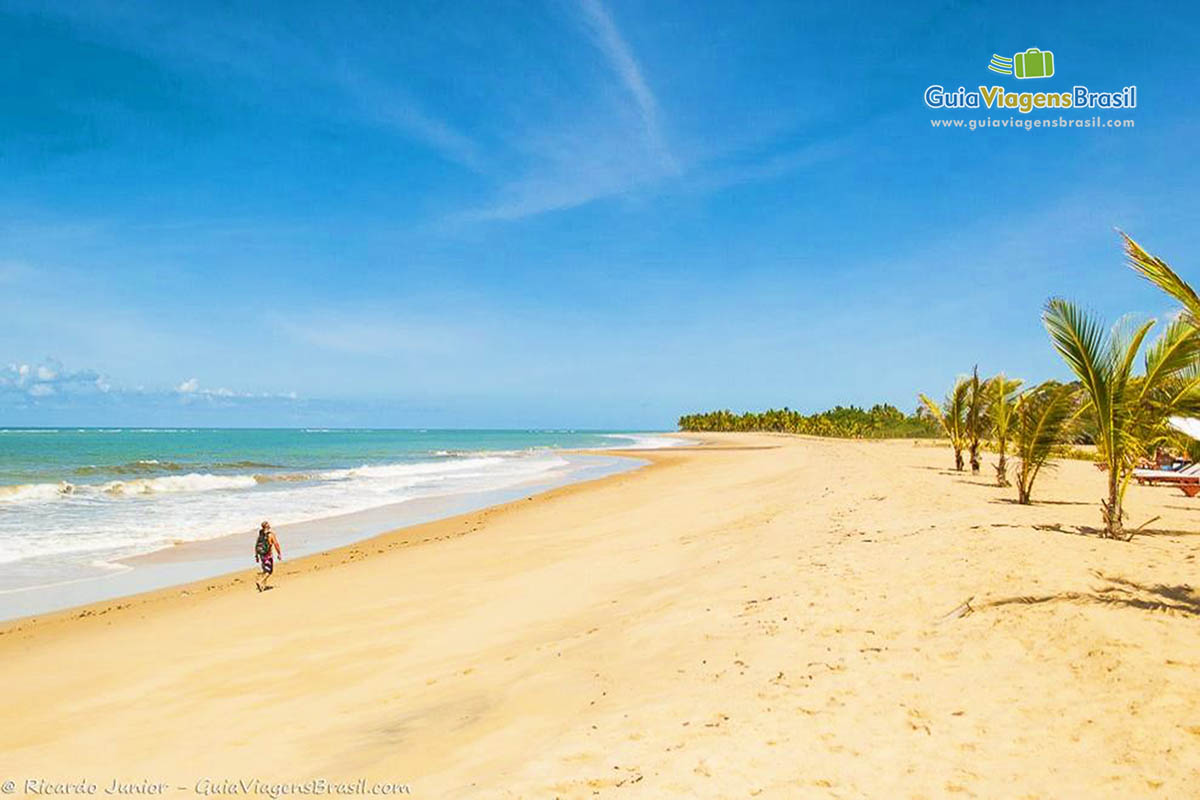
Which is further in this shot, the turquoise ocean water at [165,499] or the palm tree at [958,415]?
the palm tree at [958,415]

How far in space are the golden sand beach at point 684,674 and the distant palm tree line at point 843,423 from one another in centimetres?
4327

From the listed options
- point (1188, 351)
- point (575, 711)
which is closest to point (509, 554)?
point (575, 711)

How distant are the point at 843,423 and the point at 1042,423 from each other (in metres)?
81.6

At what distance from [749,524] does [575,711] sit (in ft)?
28.7

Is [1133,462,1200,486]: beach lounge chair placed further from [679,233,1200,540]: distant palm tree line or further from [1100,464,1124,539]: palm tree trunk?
[1100,464,1124,539]: palm tree trunk

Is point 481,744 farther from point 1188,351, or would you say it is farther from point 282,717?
point 1188,351

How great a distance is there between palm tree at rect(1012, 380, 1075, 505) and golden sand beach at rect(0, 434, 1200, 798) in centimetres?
177

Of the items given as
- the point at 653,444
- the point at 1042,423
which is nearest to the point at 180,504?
the point at 1042,423

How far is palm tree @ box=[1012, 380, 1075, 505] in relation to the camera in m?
12.0

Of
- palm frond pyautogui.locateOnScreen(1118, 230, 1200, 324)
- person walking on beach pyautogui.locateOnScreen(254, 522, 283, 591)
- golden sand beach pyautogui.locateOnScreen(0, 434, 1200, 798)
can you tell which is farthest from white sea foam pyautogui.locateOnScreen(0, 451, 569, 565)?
palm frond pyautogui.locateOnScreen(1118, 230, 1200, 324)

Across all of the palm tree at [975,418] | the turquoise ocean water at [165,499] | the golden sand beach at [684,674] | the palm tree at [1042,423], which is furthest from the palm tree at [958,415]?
the turquoise ocean water at [165,499]

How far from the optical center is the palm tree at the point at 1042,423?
1200 cm

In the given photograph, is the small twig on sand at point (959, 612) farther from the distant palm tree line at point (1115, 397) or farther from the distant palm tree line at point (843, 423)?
the distant palm tree line at point (843, 423)

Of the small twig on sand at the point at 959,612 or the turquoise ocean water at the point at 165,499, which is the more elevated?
the small twig on sand at the point at 959,612
